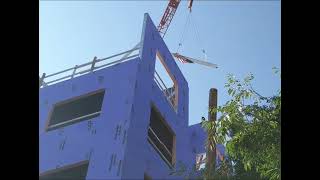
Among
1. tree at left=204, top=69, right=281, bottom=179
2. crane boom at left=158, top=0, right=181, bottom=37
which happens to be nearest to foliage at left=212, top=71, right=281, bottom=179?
tree at left=204, top=69, right=281, bottom=179

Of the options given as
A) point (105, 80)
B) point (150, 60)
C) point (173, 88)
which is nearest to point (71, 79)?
point (105, 80)

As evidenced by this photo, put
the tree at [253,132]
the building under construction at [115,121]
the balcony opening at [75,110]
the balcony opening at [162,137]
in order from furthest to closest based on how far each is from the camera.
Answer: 1. the balcony opening at [162,137]
2. the balcony opening at [75,110]
3. the building under construction at [115,121]
4. the tree at [253,132]

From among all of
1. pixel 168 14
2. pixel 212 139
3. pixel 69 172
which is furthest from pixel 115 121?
pixel 168 14

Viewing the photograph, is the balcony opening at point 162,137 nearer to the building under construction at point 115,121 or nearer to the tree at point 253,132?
the building under construction at point 115,121

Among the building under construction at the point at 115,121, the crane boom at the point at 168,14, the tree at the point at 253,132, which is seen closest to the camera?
the tree at the point at 253,132

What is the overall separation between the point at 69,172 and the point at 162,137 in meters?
5.04

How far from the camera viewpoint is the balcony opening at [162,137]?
20150mm

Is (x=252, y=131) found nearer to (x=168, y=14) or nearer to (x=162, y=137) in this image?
(x=162, y=137)

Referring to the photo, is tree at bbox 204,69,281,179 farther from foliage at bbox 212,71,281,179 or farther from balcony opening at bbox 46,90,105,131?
balcony opening at bbox 46,90,105,131

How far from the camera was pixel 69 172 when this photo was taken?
18453 mm

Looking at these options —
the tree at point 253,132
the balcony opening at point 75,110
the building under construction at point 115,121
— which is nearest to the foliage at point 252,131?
the tree at point 253,132
